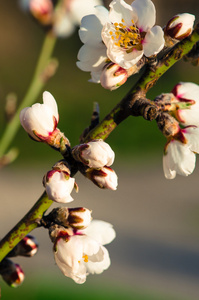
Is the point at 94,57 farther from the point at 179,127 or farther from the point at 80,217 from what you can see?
the point at 80,217

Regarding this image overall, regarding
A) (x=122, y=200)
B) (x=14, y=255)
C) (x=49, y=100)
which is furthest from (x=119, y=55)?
(x=122, y=200)

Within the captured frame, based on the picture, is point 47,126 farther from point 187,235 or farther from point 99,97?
point 99,97

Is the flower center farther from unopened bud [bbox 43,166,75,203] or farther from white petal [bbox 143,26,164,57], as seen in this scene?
unopened bud [bbox 43,166,75,203]

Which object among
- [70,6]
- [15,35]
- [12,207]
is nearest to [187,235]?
[12,207]

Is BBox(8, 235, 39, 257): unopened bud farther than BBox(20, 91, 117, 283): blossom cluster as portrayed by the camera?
Yes

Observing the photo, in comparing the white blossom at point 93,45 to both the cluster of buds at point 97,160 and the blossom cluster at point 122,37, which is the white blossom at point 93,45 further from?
the cluster of buds at point 97,160

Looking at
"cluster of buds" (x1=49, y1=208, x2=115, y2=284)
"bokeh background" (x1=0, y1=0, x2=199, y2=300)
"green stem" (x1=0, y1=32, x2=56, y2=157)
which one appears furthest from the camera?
"bokeh background" (x1=0, y1=0, x2=199, y2=300)

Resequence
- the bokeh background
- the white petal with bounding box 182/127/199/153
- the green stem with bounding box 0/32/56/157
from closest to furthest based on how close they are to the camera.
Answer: the white petal with bounding box 182/127/199/153
the green stem with bounding box 0/32/56/157
the bokeh background

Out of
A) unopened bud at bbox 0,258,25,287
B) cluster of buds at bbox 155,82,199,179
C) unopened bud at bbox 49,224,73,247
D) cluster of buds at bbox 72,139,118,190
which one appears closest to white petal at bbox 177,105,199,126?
cluster of buds at bbox 155,82,199,179
